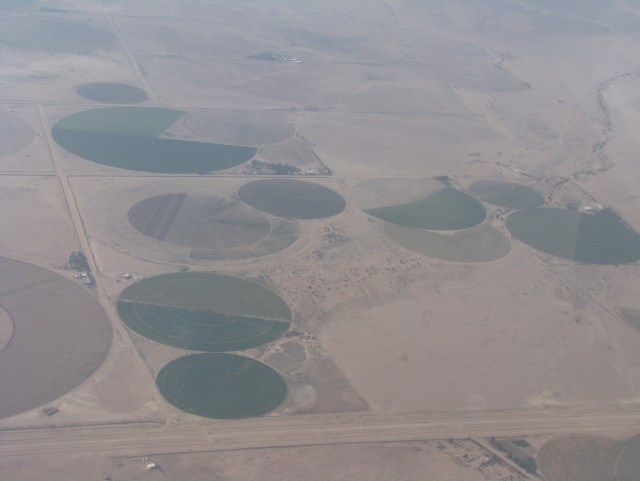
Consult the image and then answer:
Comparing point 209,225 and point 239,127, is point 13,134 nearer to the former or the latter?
point 239,127

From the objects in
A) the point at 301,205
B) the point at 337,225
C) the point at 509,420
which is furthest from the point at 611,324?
the point at 301,205

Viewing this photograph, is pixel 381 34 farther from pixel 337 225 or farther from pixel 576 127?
pixel 337 225

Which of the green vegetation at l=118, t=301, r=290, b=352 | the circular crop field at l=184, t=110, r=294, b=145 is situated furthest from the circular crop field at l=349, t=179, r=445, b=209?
the green vegetation at l=118, t=301, r=290, b=352

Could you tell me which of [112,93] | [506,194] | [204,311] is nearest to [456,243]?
[506,194]

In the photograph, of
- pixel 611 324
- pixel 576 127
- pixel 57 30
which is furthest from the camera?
pixel 57 30

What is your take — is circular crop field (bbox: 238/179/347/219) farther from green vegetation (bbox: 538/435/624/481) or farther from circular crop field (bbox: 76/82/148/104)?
green vegetation (bbox: 538/435/624/481)

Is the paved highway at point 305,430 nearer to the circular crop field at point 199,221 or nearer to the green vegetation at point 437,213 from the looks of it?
the circular crop field at point 199,221
